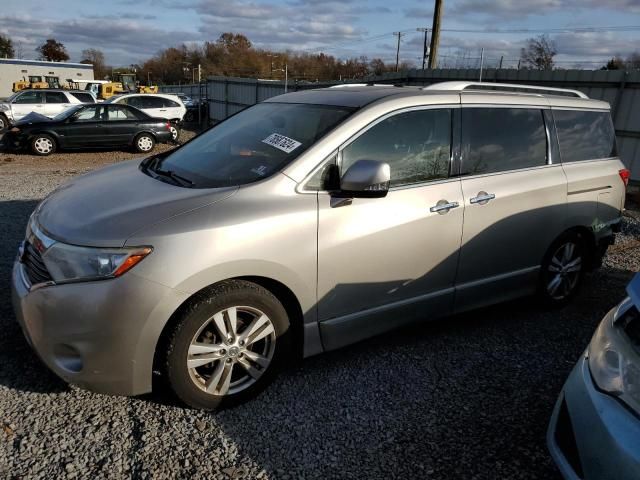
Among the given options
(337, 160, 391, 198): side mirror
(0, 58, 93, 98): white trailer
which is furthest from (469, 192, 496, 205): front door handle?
(0, 58, 93, 98): white trailer

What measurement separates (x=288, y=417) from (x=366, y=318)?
30.6 inches

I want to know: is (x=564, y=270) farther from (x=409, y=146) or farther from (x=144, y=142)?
(x=144, y=142)

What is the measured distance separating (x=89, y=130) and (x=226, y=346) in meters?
12.8

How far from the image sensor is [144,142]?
14305 mm

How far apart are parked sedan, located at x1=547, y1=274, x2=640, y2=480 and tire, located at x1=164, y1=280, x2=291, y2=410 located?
1.47m

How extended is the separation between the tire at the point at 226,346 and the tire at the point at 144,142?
42.0 ft

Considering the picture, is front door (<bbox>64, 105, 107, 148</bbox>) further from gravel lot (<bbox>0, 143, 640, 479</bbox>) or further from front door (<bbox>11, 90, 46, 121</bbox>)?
gravel lot (<bbox>0, 143, 640, 479</bbox>)

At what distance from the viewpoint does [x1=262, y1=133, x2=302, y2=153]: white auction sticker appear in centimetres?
301

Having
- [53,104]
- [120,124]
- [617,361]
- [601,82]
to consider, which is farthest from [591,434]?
[53,104]

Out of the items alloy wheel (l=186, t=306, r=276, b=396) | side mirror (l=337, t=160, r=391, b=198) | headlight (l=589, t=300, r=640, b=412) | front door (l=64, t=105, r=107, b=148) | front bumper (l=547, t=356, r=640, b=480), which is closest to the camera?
front bumper (l=547, t=356, r=640, b=480)

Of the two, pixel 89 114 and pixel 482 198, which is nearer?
pixel 482 198

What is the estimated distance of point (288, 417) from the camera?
2.75 m

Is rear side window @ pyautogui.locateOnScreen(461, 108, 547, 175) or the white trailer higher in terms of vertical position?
the white trailer

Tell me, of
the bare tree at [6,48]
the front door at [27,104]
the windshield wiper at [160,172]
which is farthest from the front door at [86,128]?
the bare tree at [6,48]
